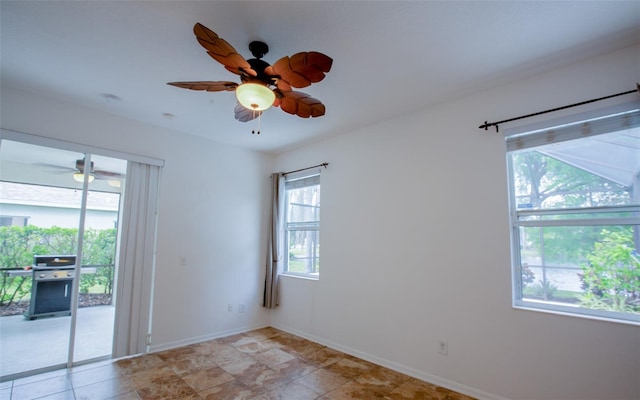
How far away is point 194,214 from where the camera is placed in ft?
13.3

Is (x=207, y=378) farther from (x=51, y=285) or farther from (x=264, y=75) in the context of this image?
(x=264, y=75)

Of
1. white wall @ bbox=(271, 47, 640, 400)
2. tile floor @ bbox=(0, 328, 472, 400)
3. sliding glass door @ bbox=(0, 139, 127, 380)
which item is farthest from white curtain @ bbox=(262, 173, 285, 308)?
sliding glass door @ bbox=(0, 139, 127, 380)

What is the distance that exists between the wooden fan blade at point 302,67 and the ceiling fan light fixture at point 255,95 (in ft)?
0.47

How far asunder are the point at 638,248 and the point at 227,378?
3501 millimetres

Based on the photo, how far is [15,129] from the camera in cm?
293

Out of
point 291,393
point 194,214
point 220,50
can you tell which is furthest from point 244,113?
point 291,393

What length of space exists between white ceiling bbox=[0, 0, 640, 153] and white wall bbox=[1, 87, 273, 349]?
357 mm

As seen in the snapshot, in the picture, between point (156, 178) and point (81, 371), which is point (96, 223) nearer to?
point (156, 178)

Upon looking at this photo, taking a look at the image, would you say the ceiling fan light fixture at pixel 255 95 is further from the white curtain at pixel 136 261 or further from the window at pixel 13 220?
the window at pixel 13 220

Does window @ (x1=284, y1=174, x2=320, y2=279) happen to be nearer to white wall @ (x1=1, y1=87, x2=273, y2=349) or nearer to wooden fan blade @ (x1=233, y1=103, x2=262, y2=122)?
white wall @ (x1=1, y1=87, x2=273, y2=349)

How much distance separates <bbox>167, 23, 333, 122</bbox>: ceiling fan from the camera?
5.44ft

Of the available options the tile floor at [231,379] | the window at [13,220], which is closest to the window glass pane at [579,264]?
the tile floor at [231,379]

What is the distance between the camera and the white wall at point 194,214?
323 cm

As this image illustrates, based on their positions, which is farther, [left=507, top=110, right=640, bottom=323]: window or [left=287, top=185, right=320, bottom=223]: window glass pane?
[left=287, top=185, right=320, bottom=223]: window glass pane
